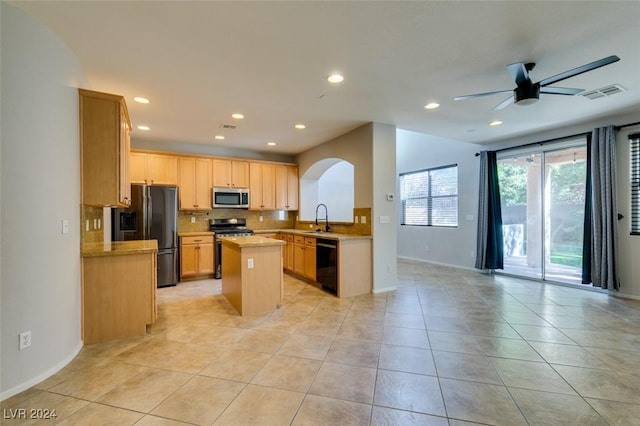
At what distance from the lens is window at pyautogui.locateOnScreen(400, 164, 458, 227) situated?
6973 millimetres

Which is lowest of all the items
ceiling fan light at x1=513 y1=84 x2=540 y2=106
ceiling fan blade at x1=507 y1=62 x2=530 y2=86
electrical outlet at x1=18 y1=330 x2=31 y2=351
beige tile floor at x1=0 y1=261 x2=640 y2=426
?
beige tile floor at x1=0 y1=261 x2=640 y2=426

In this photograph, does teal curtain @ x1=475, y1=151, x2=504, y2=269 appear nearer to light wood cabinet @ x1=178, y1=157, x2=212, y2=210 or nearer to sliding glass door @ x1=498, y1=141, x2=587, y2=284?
sliding glass door @ x1=498, y1=141, x2=587, y2=284

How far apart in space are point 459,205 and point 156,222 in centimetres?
649

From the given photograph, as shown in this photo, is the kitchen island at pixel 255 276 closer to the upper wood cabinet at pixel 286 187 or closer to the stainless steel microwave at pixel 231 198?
the stainless steel microwave at pixel 231 198

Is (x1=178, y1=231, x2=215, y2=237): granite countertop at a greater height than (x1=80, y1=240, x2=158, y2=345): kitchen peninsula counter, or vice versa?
(x1=178, y1=231, x2=215, y2=237): granite countertop

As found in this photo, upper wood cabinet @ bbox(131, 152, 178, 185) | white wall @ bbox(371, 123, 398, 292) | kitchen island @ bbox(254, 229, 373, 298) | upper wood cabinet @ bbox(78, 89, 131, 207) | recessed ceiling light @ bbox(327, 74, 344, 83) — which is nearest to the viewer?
upper wood cabinet @ bbox(78, 89, 131, 207)

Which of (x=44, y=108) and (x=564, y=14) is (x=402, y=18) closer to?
(x=564, y=14)

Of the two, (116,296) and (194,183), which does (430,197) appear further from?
(116,296)

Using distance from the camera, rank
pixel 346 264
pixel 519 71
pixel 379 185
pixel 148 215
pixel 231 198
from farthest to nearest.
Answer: pixel 231 198
pixel 148 215
pixel 379 185
pixel 346 264
pixel 519 71

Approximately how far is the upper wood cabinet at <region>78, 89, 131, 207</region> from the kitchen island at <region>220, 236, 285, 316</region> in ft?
4.97

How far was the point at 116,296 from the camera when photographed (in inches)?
116

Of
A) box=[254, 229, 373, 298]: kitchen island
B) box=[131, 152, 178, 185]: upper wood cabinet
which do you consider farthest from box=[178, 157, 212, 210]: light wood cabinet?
box=[254, 229, 373, 298]: kitchen island

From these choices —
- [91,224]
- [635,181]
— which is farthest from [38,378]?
[635,181]

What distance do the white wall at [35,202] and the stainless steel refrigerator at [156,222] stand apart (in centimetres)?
255
